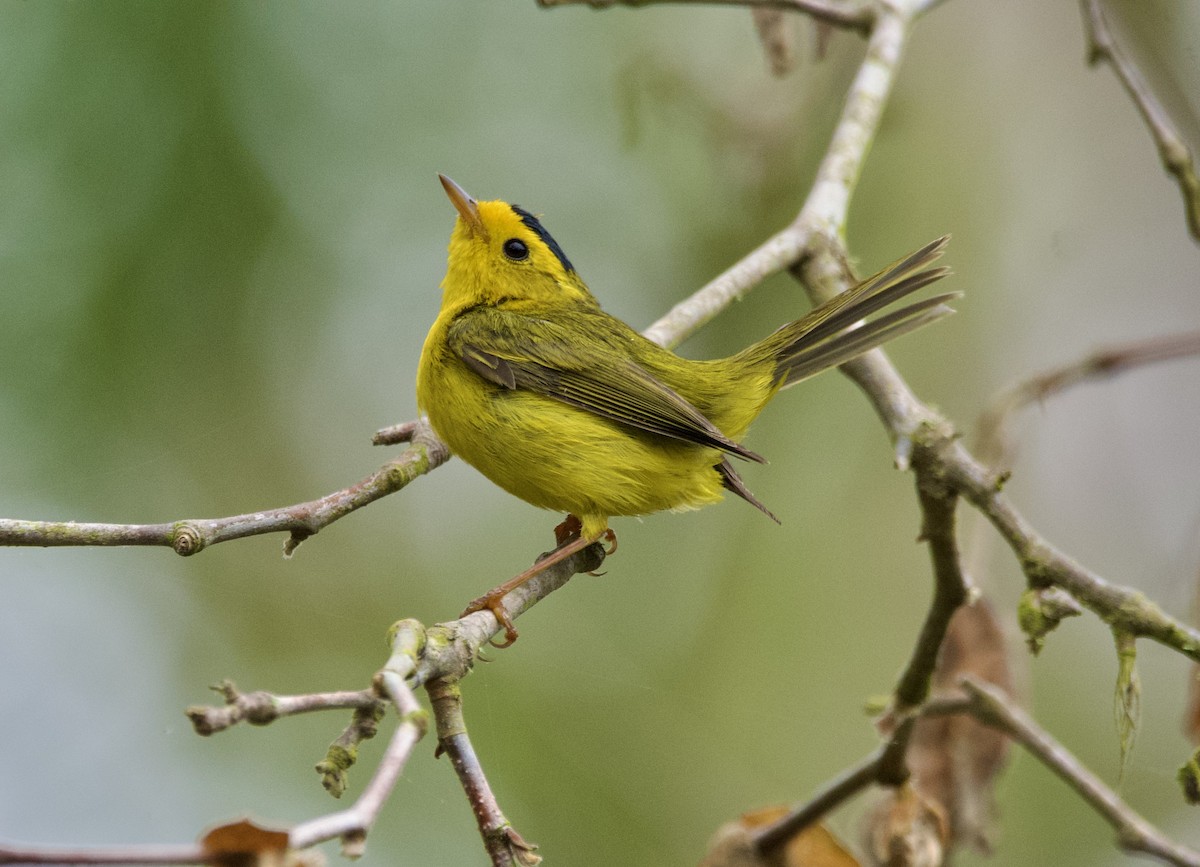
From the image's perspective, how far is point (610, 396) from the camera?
400cm

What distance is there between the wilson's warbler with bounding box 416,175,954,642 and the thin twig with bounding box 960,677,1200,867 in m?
0.97

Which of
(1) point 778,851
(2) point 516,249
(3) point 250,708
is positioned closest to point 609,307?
(2) point 516,249

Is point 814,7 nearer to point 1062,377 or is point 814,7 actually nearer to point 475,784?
point 1062,377

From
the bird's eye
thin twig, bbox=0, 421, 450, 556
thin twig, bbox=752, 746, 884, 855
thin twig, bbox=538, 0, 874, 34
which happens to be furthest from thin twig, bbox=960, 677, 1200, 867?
thin twig, bbox=538, 0, 874, 34

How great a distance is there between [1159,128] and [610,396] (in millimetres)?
2176

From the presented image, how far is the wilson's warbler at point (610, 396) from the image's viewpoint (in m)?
3.88

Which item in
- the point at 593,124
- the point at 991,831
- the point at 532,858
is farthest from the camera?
the point at 593,124

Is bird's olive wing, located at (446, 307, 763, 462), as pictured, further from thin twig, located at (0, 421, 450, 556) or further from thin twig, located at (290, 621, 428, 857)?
thin twig, located at (290, 621, 428, 857)

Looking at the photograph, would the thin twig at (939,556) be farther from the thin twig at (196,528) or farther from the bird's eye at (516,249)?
the bird's eye at (516,249)

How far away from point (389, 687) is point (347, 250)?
6.76m

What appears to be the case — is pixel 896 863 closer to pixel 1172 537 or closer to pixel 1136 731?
pixel 1136 731

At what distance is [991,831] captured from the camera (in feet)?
13.0

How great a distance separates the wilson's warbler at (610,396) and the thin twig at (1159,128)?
2.82 feet

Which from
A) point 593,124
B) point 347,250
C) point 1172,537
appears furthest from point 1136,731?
point 593,124
